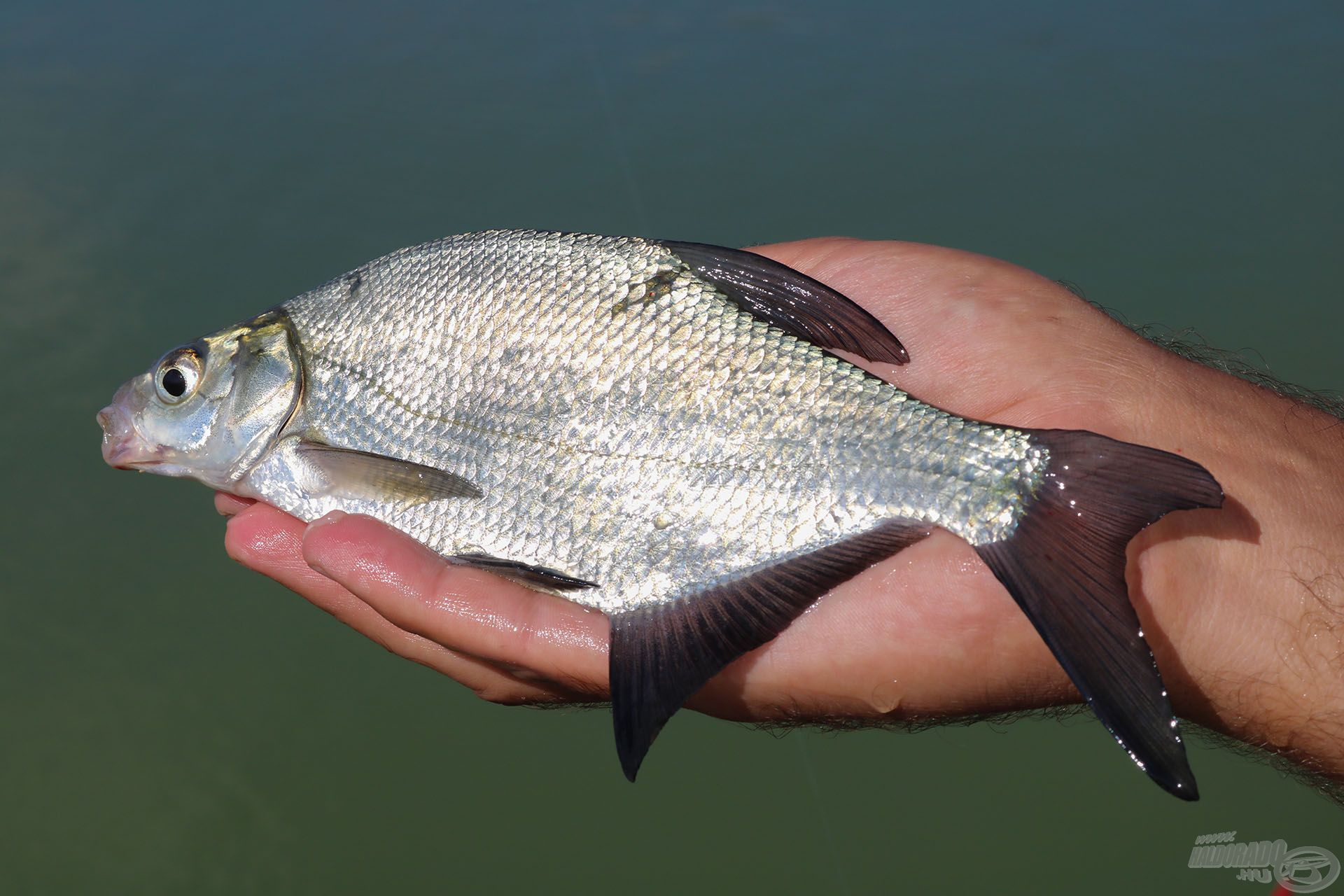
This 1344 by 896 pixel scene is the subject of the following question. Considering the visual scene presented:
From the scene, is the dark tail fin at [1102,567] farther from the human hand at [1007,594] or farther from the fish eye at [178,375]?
the fish eye at [178,375]

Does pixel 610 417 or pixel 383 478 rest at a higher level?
pixel 610 417

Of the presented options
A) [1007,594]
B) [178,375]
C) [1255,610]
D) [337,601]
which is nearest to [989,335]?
[1007,594]

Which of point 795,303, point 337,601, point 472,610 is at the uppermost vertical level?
point 795,303

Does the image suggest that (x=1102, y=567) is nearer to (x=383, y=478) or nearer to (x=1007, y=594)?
(x=1007, y=594)

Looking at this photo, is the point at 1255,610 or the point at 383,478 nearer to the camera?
the point at 1255,610

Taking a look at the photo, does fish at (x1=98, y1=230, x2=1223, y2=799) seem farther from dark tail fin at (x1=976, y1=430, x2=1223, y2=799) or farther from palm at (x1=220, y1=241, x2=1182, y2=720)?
palm at (x1=220, y1=241, x2=1182, y2=720)

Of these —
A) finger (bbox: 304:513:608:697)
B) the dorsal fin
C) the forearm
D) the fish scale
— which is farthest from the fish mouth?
the forearm

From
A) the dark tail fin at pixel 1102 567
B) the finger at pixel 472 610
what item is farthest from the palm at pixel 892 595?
the dark tail fin at pixel 1102 567

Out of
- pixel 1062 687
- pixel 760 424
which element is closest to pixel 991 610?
pixel 1062 687
